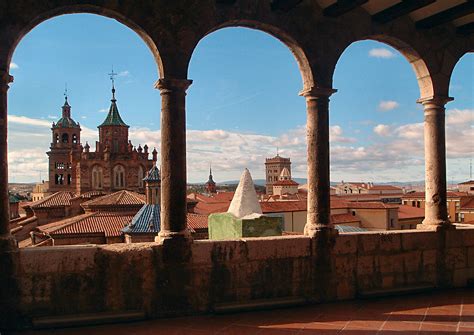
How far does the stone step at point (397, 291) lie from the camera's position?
5.13m

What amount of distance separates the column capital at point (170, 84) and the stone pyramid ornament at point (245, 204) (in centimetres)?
219

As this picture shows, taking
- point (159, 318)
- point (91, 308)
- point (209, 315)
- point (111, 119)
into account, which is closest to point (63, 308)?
point (91, 308)

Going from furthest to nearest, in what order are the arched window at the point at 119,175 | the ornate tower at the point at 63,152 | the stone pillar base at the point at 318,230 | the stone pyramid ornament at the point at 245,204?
1. the ornate tower at the point at 63,152
2. the arched window at the point at 119,175
3. the stone pyramid ornament at the point at 245,204
4. the stone pillar base at the point at 318,230

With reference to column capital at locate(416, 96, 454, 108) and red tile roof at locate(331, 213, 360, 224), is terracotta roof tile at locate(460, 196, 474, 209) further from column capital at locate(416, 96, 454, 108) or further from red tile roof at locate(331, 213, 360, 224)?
column capital at locate(416, 96, 454, 108)

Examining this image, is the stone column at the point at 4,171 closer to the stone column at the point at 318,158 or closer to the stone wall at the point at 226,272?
the stone wall at the point at 226,272

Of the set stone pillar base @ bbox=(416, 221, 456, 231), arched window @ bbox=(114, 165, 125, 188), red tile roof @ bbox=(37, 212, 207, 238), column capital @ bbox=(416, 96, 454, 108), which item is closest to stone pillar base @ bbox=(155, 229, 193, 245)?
stone pillar base @ bbox=(416, 221, 456, 231)

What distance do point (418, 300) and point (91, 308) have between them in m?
3.72

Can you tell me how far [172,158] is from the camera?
179 inches

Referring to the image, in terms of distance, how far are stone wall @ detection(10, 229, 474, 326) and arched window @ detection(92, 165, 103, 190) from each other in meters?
57.2

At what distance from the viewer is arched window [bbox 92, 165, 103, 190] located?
59.0 metres

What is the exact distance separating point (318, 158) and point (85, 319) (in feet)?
10.2

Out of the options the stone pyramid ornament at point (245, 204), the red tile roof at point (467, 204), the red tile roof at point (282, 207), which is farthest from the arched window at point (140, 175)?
the stone pyramid ornament at point (245, 204)

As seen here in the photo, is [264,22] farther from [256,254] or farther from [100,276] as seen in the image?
[100,276]

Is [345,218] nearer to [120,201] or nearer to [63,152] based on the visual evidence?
[120,201]
